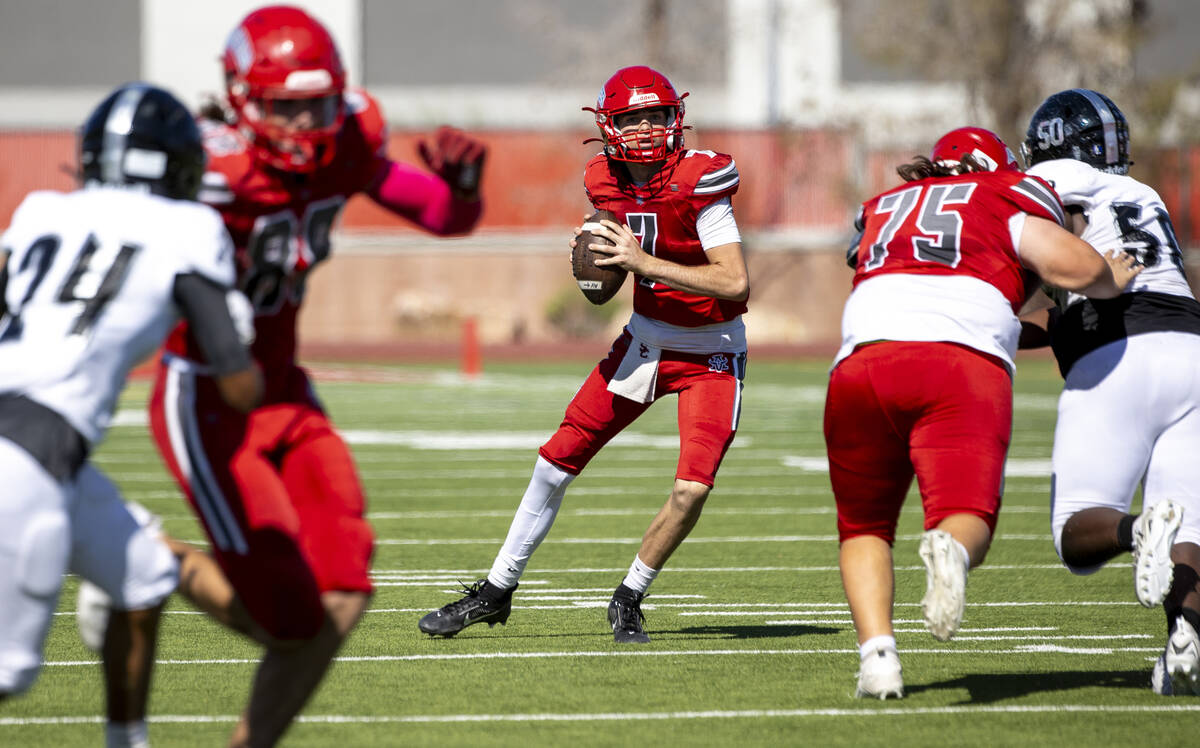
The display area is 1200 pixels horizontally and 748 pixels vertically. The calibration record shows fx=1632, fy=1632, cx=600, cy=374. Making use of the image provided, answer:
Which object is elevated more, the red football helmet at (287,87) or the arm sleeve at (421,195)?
the red football helmet at (287,87)

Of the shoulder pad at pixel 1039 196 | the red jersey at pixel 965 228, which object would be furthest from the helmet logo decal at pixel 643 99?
the shoulder pad at pixel 1039 196

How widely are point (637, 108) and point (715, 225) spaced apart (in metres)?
0.51

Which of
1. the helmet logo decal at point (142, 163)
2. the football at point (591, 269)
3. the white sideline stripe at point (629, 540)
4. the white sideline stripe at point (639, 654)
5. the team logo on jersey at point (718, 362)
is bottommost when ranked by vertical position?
the white sideline stripe at point (629, 540)

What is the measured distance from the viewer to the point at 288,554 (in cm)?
372

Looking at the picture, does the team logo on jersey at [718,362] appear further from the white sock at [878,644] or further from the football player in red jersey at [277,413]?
the football player in red jersey at [277,413]

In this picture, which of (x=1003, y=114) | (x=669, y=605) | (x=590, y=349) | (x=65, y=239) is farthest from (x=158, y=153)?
(x=1003, y=114)

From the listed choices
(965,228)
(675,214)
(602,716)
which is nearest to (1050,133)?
(965,228)

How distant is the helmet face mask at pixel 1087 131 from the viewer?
17.0 ft

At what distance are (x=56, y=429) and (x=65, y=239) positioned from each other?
0.42 m

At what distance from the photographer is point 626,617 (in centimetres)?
586

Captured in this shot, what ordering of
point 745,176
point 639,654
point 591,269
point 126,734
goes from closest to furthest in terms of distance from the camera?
point 126,734 < point 639,654 < point 591,269 < point 745,176

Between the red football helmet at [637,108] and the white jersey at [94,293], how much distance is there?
258 cm

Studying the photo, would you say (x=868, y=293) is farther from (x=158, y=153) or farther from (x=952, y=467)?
(x=158, y=153)

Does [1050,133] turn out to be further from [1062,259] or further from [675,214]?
[675,214]
